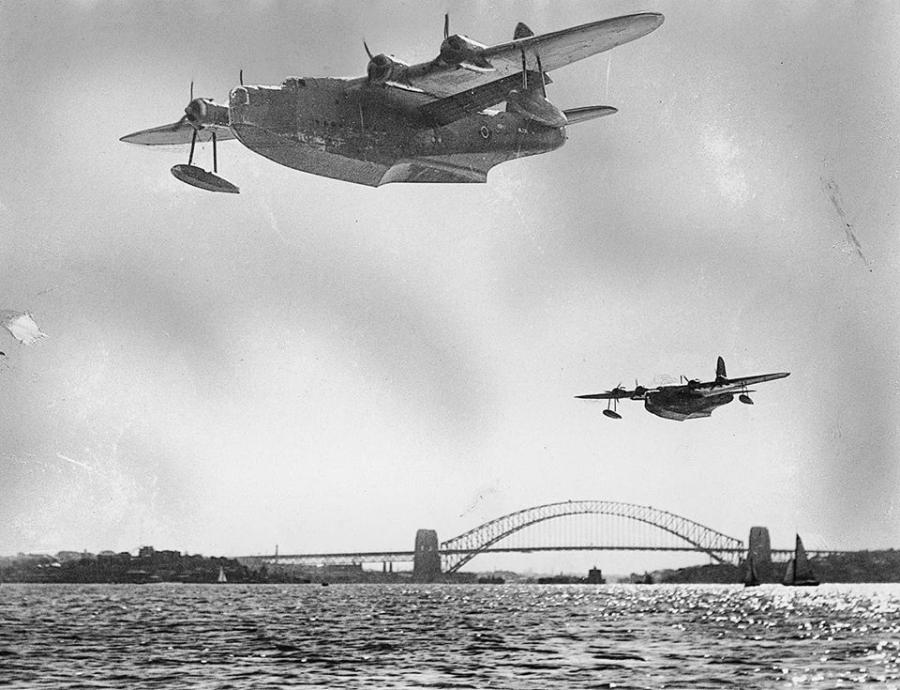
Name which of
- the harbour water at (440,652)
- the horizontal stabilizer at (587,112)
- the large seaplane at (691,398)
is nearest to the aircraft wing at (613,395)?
the large seaplane at (691,398)

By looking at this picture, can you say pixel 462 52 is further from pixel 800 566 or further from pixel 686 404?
pixel 800 566

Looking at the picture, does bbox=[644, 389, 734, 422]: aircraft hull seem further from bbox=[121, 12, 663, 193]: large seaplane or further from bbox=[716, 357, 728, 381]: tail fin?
bbox=[121, 12, 663, 193]: large seaplane

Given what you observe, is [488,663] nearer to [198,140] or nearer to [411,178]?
[411,178]

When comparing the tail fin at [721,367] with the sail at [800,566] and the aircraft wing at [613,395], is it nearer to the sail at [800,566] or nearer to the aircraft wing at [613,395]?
the aircraft wing at [613,395]

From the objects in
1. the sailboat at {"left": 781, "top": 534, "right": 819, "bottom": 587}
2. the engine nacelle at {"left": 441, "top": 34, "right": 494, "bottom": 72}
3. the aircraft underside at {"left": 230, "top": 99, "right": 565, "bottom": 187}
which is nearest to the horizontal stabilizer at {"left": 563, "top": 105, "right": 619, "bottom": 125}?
the aircraft underside at {"left": 230, "top": 99, "right": 565, "bottom": 187}

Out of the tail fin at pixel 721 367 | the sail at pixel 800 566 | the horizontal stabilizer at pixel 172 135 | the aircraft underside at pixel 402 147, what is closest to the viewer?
the aircraft underside at pixel 402 147

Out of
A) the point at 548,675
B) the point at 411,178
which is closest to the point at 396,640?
the point at 548,675
